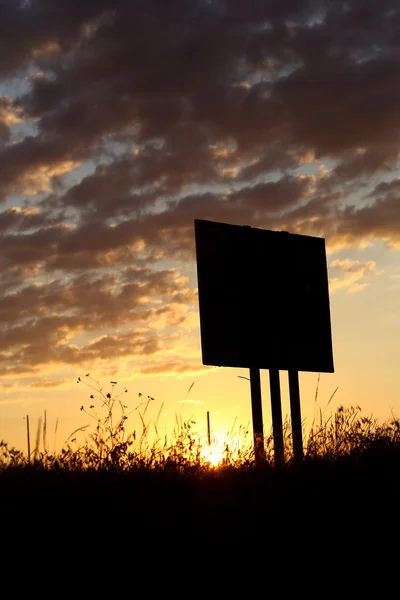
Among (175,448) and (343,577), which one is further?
(175,448)

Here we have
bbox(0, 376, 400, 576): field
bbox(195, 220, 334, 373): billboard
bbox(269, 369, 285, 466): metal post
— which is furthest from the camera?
bbox(269, 369, 285, 466): metal post

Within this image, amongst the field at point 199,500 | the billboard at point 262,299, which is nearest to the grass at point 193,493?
the field at point 199,500

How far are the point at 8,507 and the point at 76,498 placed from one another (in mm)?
542

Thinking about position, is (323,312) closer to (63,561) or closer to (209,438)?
(209,438)

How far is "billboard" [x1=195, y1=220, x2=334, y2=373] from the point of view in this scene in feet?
38.9

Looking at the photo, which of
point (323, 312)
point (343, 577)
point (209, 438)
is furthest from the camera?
point (323, 312)

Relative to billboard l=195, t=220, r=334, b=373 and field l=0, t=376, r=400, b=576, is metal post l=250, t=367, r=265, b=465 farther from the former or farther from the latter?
field l=0, t=376, r=400, b=576

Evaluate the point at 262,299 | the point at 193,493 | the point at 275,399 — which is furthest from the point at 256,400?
the point at 193,493

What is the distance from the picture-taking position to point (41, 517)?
593 centimetres

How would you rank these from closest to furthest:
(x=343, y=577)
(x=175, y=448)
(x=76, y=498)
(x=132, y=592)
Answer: (x=132, y=592)
(x=343, y=577)
(x=76, y=498)
(x=175, y=448)

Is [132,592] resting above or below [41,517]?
below

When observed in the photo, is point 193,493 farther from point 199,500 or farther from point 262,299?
point 262,299

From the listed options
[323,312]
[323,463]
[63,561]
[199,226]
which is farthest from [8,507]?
[323,312]

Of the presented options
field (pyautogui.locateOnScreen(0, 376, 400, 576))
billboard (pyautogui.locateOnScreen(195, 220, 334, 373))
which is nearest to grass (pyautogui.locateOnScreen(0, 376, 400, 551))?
field (pyautogui.locateOnScreen(0, 376, 400, 576))
